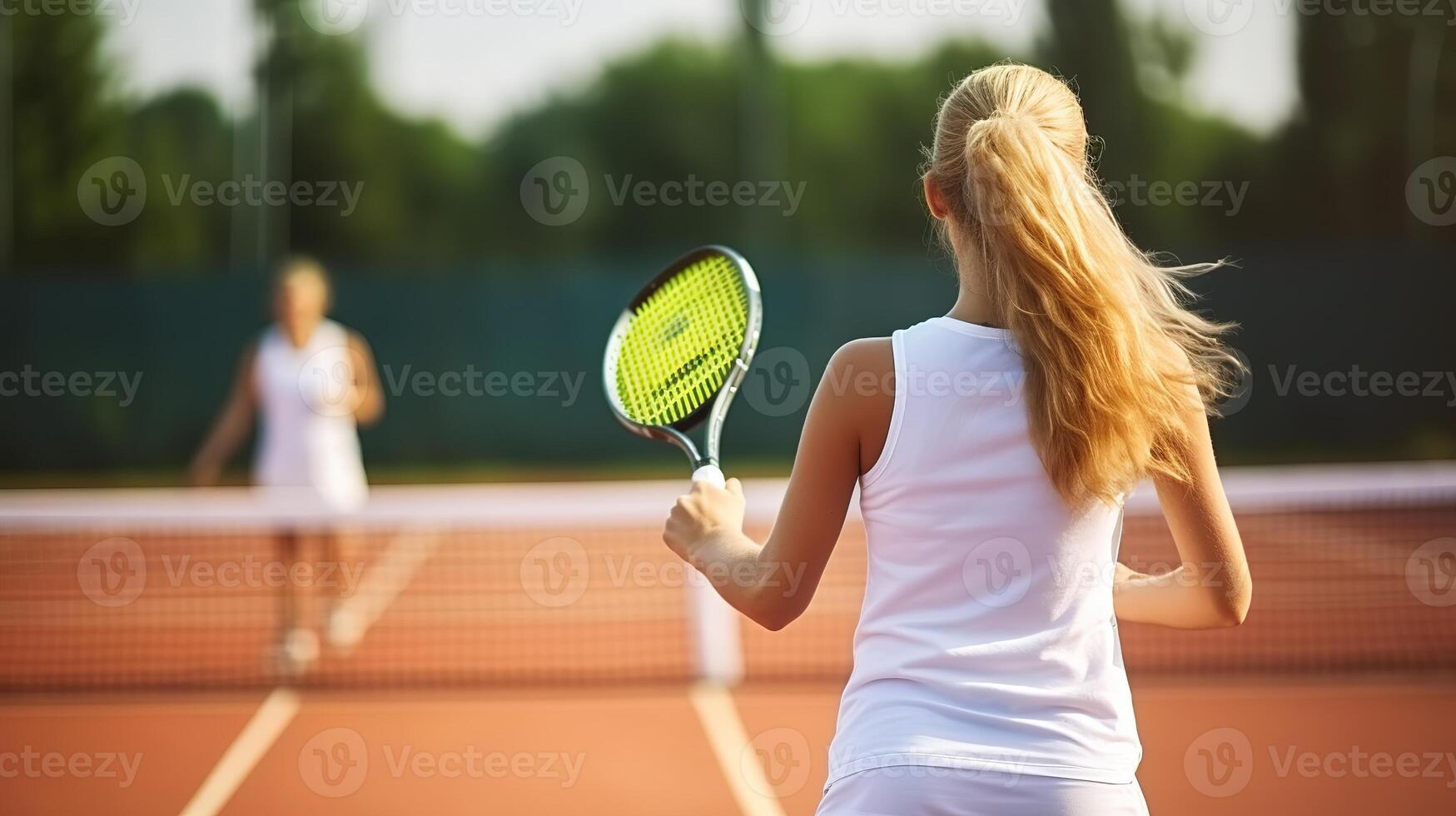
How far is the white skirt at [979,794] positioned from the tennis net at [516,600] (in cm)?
395

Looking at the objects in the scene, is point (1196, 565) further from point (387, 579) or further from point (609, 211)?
point (609, 211)

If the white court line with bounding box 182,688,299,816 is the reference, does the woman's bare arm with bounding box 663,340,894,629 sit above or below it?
above

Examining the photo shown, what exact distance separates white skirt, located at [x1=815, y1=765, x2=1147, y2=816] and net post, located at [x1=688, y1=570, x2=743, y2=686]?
12.9 feet

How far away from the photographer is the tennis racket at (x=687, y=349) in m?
2.08

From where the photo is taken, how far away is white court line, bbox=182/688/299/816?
13.5 ft

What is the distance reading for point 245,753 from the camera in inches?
179

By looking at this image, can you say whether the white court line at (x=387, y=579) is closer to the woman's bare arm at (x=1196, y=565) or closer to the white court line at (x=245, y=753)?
the white court line at (x=245, y=753)

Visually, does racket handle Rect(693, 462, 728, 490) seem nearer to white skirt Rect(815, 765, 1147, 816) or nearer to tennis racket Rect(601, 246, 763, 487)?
tennis racket Rect(601, 246, 763, 487)

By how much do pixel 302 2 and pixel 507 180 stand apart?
27.2 feet

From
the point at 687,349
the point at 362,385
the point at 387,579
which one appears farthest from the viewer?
the point at 387,579

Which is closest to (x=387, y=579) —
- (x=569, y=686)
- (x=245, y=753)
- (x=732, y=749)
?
(x=569, y=686)

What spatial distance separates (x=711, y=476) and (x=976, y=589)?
50 centimetres

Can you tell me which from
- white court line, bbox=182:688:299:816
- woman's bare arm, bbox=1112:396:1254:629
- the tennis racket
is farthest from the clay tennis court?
woman's bare arm, bbox=1112:396:1254:629

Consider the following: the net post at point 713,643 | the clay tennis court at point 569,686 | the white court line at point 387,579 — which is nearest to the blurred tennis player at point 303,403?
the clay tennis court at point 569,686
